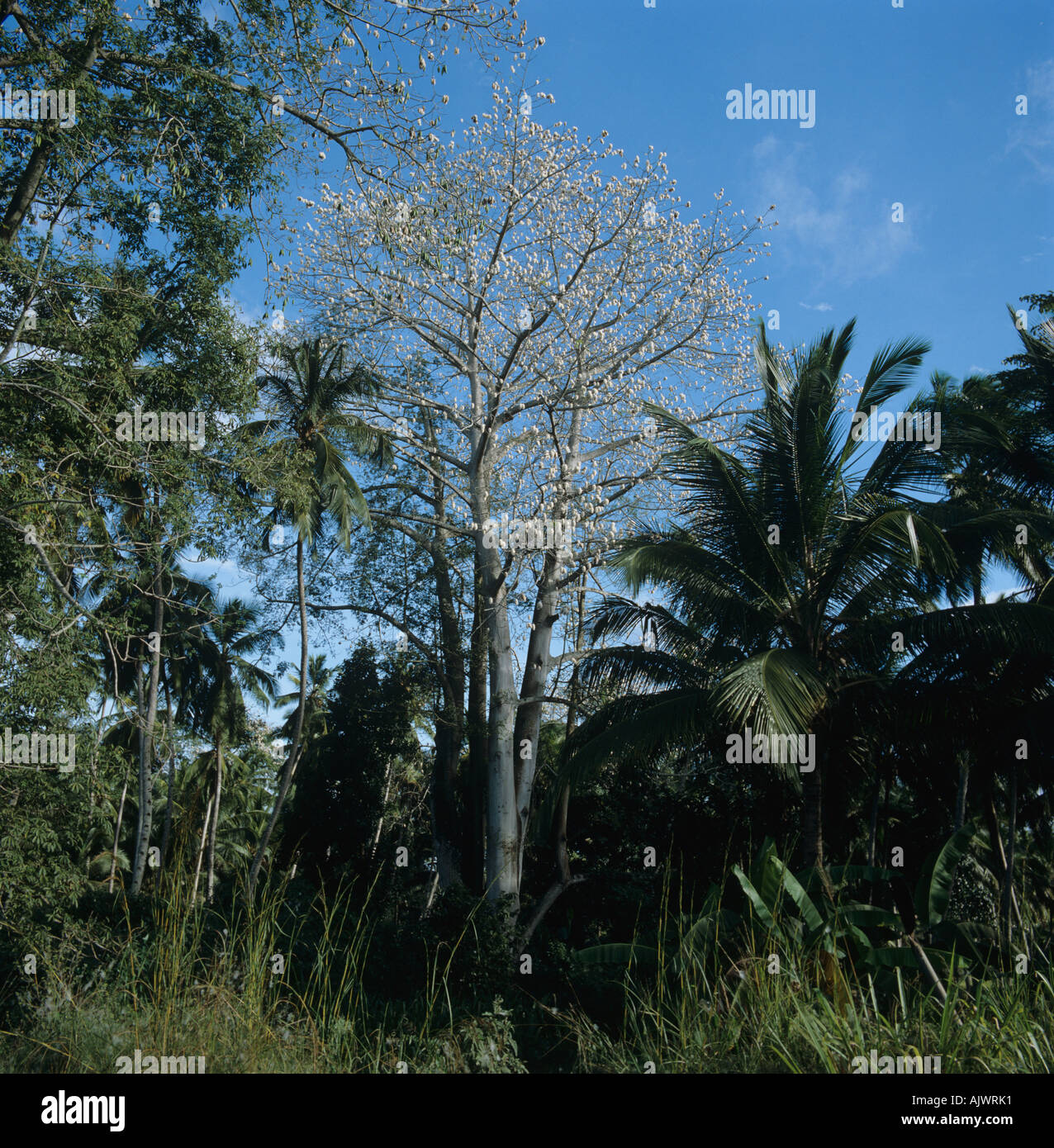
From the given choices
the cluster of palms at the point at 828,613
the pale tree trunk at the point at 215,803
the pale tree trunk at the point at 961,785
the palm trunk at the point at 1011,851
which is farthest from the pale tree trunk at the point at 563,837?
the pale tree trunk at the point at 215,803

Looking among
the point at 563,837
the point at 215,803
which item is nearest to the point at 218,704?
the point at 215,803

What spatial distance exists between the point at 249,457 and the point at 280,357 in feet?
23.1

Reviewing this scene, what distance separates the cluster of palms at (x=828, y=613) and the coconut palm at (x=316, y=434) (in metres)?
6.55

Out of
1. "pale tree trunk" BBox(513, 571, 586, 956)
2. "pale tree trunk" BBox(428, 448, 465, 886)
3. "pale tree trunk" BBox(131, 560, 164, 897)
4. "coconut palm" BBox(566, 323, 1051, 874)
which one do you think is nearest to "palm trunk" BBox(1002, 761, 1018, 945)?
"coconut palm" BBox(566, 323, 1051, 874)

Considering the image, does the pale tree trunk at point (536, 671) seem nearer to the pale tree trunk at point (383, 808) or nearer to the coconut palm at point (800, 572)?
the pale tree trunk at point (383, 808)

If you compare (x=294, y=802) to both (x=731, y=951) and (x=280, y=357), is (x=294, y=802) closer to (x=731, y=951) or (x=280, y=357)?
(x=280, y=357)

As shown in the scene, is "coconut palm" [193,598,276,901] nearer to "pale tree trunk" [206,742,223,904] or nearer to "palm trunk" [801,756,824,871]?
"pale tree trunk" [206,742,223,904]

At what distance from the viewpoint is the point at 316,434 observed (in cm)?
1603

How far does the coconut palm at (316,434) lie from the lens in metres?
15.3

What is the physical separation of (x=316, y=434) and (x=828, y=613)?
10237 millimetres

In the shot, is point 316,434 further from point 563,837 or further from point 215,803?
point 215,803

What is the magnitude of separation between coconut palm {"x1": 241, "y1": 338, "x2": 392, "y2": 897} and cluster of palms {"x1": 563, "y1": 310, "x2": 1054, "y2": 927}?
6549mm
